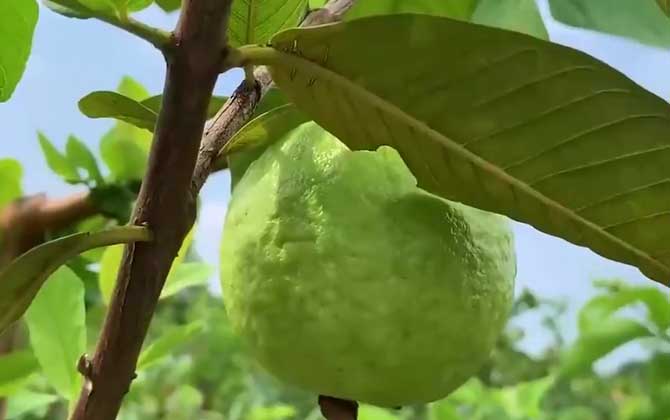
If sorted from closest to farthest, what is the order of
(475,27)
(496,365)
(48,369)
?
(475,27) → (48,369) → (496,365)

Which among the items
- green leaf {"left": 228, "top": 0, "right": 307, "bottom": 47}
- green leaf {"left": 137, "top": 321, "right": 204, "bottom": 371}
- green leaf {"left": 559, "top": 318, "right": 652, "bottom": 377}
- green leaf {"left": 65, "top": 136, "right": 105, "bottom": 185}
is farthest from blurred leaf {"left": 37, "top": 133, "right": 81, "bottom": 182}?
green leaf {"left": 228, "top": 0, "right": 307, "bottom": 47}

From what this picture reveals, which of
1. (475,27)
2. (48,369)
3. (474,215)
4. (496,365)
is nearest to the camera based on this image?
(475,27)

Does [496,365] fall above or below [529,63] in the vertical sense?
below

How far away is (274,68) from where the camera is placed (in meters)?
0.43

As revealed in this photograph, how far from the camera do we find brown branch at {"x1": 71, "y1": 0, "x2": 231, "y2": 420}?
0.39 meters

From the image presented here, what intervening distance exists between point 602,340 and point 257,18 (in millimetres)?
601

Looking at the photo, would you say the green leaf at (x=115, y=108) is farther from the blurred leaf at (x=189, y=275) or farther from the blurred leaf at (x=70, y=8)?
the blurred leaf at (x=189, y=275)

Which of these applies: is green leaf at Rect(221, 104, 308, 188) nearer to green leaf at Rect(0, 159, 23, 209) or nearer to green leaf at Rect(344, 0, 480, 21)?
green leaf at Rect(344, 0, 480, 21)

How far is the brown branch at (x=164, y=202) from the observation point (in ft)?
1.29

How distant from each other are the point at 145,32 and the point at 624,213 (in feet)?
0.68

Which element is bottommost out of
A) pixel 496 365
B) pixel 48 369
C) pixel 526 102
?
pixel 496 365

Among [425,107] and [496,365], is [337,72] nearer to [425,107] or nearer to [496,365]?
[425,107]

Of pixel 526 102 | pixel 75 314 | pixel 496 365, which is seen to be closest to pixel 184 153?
pixel 526 102

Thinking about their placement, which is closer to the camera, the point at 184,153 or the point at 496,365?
the point at 184,153
